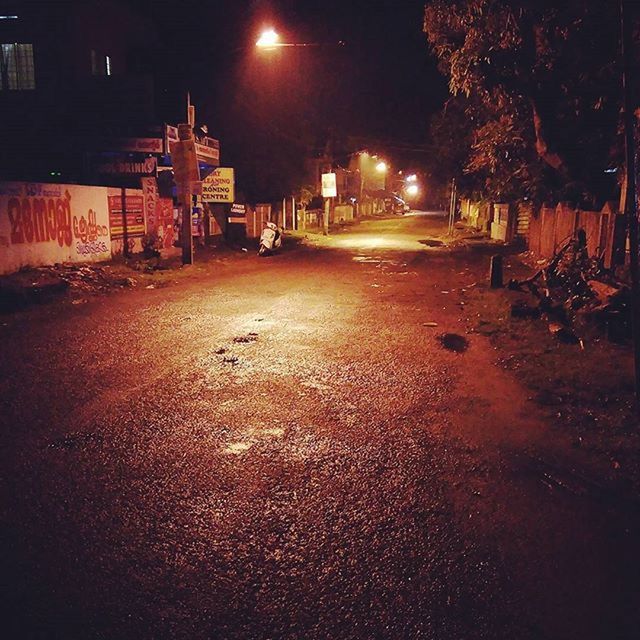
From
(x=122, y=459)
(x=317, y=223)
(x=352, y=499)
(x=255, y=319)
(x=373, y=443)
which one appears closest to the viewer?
(x=352, y=499)

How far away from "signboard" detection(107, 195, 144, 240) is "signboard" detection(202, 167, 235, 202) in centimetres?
341

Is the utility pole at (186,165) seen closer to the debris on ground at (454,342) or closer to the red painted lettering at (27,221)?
the red painted lettering at (27,221)

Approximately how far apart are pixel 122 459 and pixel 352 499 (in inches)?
79.0

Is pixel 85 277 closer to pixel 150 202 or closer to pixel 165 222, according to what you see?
pixel 150 202

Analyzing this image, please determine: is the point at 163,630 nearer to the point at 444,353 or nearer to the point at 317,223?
the point at 444,353

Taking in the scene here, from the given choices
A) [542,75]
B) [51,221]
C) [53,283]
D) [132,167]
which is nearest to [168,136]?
[132,167]

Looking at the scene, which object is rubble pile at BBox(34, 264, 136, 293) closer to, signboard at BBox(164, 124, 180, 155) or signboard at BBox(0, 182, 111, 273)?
signboard at BBox(0, 182, 111, 273)

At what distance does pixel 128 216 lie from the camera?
17984mm

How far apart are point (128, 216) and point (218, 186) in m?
4.66

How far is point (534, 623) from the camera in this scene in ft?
9.62

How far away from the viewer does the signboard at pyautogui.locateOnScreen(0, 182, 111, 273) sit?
1289 centimetres

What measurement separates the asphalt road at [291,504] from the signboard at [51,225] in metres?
5.93

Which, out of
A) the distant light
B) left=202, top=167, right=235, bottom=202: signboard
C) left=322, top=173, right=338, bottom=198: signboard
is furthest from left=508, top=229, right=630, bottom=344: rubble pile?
left=322, top=173, right=338, bottom=198: signboard

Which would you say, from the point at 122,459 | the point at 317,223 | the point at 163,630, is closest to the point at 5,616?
the point at 163,630
